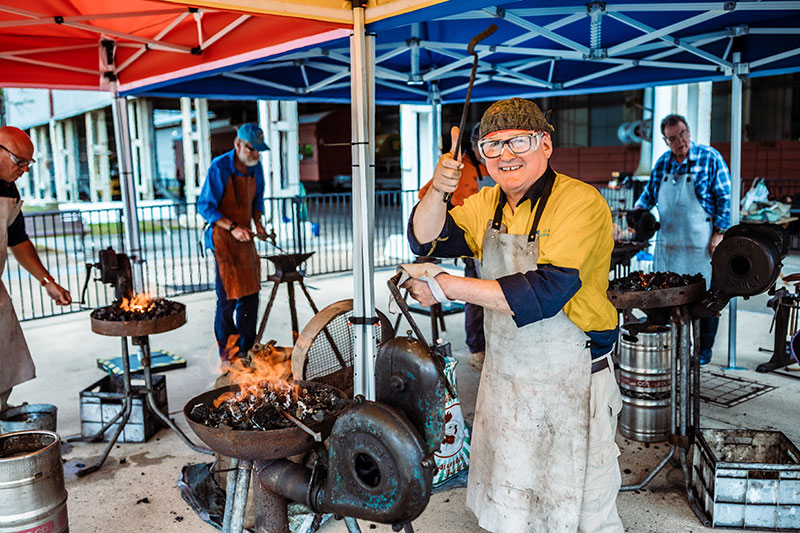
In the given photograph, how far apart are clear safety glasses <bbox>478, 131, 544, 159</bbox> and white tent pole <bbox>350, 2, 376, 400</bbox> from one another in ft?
3.87

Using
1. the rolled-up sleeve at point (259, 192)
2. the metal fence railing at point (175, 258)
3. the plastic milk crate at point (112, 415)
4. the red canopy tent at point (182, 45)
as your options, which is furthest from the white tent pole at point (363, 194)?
the metal fence railing at point (175, 258)

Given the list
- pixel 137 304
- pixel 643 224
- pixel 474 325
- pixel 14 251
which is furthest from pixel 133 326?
pixel 643 224

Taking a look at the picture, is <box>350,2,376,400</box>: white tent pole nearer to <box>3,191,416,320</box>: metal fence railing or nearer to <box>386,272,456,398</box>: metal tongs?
<box>386,272,456,398</box>: metal tongs

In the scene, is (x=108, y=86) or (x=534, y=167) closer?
(x=534, y=167)

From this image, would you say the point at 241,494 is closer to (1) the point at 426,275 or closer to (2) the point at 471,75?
(1) the point at 426,275

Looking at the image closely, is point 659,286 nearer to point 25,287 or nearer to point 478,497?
point 478,497

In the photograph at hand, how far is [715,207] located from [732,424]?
76.4 inches

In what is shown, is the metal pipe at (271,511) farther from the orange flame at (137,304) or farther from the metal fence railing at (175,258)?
the metal fence railing at (175,258)

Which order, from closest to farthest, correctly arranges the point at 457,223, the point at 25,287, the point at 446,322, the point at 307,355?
the point at 457,223, the point at 307,355, the point at 446,322, the point at 25,287

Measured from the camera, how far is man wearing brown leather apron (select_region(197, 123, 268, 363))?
5.41m

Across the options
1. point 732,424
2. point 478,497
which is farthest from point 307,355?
point 732,424

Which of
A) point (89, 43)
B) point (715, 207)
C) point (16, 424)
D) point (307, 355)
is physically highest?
point (89, 43)

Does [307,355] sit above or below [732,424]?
above

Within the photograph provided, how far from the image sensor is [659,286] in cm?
381
